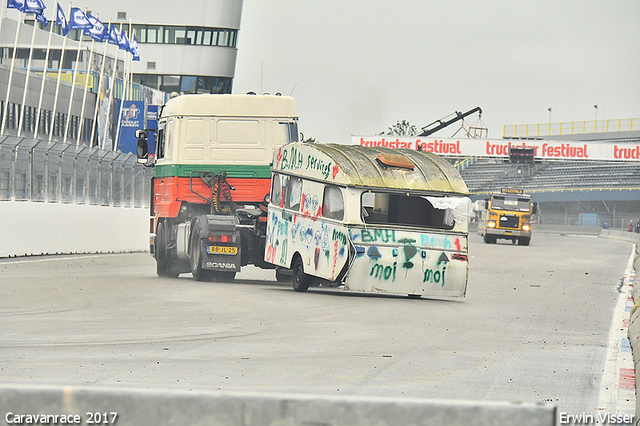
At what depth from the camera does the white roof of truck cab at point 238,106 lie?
20.5 metres

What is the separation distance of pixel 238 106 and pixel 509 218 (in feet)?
126

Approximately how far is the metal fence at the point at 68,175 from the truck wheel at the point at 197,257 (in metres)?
8.49

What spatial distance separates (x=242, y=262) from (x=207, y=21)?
2786 inches

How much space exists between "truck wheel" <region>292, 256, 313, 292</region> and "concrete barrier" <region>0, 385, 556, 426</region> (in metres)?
14.6

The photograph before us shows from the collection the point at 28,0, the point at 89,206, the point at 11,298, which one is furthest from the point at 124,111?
the point at 11,298

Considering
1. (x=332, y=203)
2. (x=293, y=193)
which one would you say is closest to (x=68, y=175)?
(x=293, y=193)

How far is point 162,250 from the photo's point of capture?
21562 mm

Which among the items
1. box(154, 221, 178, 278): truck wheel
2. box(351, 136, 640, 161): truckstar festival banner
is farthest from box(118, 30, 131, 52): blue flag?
box(154, 221, 178, 278): truck wheel

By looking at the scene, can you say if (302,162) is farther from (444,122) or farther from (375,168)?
(444,122)

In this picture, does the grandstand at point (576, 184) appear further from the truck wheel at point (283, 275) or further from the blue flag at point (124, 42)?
the truck wheel at point (283, 275)

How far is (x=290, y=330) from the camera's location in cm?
1246

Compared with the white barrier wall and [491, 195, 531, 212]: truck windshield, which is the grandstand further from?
the white barrier wall

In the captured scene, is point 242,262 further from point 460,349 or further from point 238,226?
point 460,349
